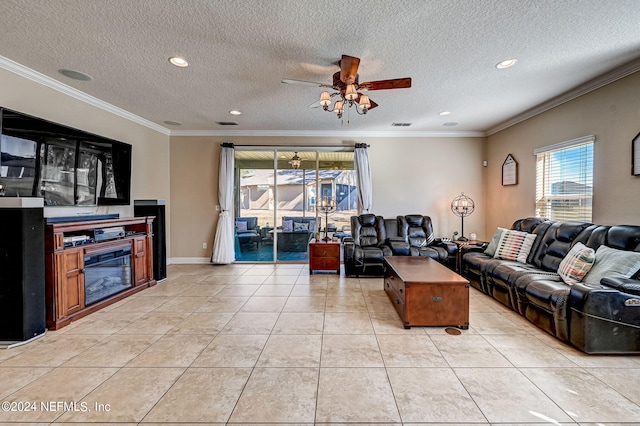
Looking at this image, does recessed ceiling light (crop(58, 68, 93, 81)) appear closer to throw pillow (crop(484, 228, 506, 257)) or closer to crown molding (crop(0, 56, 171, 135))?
crown molding (crop(0, 56, 171, 135))

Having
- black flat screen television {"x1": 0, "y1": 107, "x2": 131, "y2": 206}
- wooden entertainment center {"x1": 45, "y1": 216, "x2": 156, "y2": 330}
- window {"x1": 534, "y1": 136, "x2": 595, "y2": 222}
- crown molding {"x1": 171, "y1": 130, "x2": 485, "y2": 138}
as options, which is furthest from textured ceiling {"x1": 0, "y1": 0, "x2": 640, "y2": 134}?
wooden entertainment center {"x1": 45, "y1": 216, "x2": 156, "y2": 330}

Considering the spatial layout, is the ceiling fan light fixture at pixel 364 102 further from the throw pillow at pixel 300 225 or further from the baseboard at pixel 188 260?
the baseboard at pixel 188 260

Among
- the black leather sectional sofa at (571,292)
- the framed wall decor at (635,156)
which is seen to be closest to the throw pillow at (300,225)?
the black leather sectional sofa at (571,292)

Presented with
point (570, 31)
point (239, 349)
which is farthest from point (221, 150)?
point (570, 31)

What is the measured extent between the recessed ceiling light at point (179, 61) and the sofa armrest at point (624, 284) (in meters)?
4.60

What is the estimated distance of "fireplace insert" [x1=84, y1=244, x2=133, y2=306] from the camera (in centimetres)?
322

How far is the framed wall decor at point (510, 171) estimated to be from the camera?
4.74m

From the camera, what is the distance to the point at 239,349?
7.83 ft

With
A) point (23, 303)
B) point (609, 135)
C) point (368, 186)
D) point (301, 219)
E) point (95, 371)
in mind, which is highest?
point (609, 135)

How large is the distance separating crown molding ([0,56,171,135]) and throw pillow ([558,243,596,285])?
248 inches

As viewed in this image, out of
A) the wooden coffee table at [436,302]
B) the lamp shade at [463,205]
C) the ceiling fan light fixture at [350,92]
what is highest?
the ceiling fan light fixture at [350,92]

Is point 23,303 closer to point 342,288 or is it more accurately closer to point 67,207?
point 67,207

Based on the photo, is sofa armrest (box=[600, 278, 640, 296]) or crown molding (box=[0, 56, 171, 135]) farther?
crown molding (box=[0, 56, 171, 135])

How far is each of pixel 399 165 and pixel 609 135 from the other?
3.12 metres
